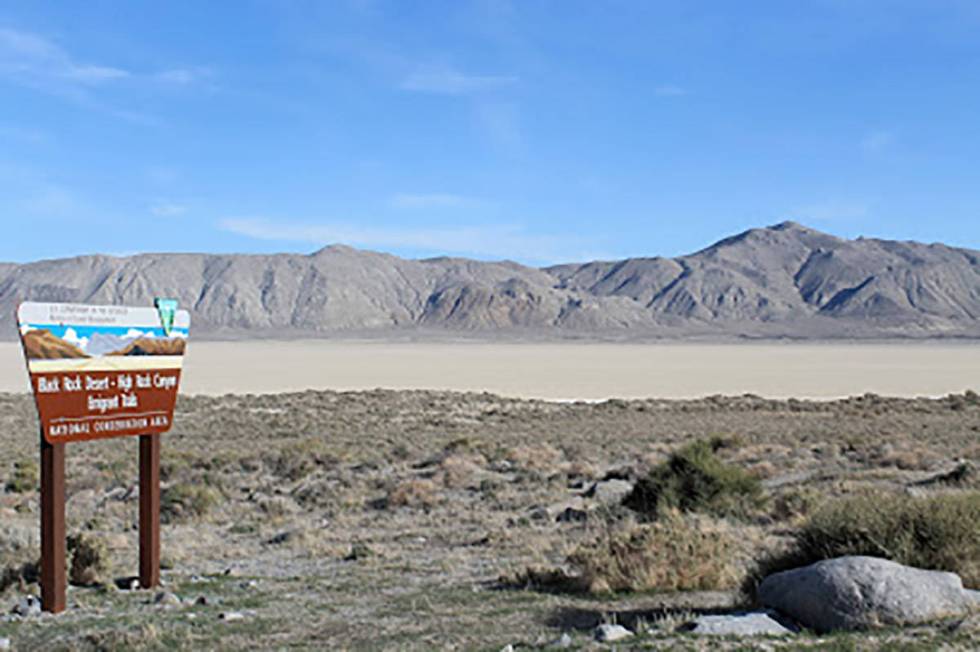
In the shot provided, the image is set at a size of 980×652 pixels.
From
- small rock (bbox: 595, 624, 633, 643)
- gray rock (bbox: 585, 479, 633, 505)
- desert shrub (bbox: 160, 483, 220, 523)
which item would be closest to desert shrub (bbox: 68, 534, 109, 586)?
desert shrub (bbox: 160, 483, 220, 523)

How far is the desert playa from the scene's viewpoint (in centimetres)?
6431

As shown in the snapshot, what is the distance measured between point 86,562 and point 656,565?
5.69 m

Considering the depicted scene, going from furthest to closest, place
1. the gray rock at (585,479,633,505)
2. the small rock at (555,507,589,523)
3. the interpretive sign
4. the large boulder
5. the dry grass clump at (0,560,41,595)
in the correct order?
the gray rock at (585,479,633,505) → the small rock at (555,507,589,523) → the dry grass clump at (0,560,41,595) → the interpretive sign → the large boulder

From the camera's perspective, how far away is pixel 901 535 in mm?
8039

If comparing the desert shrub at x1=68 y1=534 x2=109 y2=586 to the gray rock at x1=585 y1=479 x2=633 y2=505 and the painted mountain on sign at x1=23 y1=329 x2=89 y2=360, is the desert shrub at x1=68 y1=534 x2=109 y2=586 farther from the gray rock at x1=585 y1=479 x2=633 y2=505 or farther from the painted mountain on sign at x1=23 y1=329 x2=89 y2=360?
the gray rock at x1=585 y1=479 x2=633 y2=505

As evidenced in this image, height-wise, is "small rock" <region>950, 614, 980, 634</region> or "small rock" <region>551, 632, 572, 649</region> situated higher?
"small rock" <region>950, 614, 980, 634</region>

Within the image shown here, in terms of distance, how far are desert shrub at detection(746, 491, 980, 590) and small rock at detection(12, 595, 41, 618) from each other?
605 centimetres

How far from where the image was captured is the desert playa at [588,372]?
2532 inches

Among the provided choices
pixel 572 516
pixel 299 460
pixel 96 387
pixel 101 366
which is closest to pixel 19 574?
pixel 96 387

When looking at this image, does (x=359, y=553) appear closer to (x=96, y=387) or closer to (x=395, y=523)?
(x=395, y=523)

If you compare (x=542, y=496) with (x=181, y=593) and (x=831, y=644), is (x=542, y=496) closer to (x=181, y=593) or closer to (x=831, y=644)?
(x=181, y=593)

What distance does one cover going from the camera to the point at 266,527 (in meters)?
14.9

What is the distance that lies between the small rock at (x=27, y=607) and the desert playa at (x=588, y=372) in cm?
4941

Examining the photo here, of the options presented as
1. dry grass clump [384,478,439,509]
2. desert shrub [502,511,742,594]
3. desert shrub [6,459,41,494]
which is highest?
desert shrub [502,511,742,594]
